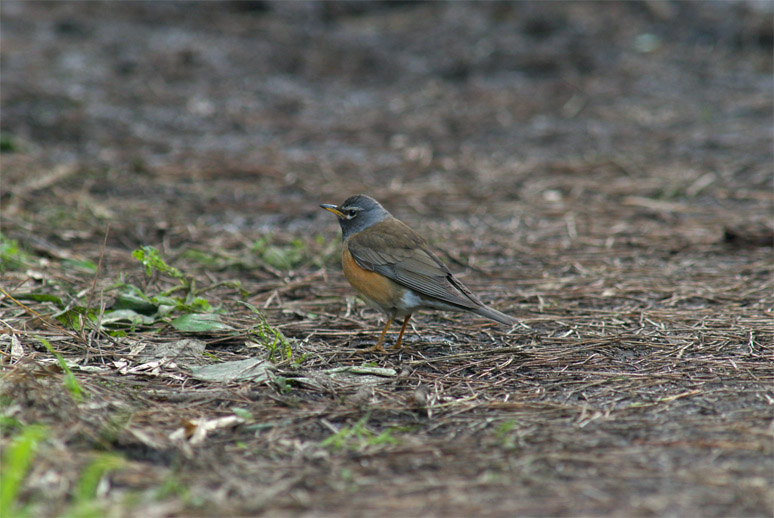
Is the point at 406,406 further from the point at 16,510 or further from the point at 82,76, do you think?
the point at 82,76

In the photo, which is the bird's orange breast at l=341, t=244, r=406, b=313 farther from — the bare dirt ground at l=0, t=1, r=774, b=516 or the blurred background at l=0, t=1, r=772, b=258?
the blurred background at l=0, t=1, r=772, b=258

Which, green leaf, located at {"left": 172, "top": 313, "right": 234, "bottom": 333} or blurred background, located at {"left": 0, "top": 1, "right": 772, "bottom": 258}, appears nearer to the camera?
green leaf, located at {"left": 172, "top": 313, "right": 234, "bottom": 333}

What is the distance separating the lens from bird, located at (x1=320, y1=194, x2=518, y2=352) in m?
4.94

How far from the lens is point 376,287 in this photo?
16.9 ft

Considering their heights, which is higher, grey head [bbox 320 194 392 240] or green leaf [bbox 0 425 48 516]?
green leaf [bbox 0 425 48 516]

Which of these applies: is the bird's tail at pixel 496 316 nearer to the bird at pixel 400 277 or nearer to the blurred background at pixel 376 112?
the bird at pixel 400 277

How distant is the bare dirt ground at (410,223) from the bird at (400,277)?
0.26m

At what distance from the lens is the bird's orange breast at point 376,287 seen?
5.13m

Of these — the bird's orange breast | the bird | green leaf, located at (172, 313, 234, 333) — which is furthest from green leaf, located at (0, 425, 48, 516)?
the bird's orange breast

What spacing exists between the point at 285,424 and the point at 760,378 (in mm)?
2406

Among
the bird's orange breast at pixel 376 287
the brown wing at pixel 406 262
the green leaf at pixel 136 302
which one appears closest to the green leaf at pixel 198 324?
the green leaf at pixel 136 302

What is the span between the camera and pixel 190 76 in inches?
510

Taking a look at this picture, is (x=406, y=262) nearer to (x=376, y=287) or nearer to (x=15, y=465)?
(x=376, y=287)

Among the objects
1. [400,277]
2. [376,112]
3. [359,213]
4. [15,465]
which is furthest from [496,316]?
[376,112]
